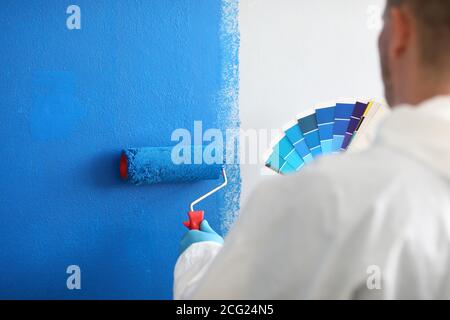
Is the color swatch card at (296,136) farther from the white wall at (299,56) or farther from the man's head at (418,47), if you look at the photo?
the man's head at (418,47)

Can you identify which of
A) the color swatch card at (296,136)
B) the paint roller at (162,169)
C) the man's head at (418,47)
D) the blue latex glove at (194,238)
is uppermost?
the man's head at (418,47)

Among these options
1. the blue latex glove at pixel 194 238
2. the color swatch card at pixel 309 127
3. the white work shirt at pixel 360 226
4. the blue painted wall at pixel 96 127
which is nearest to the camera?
the white work shirt at pixel 360 226

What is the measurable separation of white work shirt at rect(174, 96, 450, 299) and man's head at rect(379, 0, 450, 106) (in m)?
0.03

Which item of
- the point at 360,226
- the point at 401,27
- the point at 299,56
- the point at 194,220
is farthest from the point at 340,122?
the point at 360,226

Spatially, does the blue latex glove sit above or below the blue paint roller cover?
below

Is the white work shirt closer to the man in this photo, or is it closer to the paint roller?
the man

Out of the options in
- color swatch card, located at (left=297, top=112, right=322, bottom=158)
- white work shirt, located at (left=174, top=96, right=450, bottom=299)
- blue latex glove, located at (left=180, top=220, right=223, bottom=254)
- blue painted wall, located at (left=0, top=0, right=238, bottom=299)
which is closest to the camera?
white work shirt, located at (left=174, top=96, right=450, bottom=299)

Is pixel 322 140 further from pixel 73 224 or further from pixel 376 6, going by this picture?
pixel 73 224

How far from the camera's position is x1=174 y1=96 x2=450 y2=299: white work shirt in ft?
1.81

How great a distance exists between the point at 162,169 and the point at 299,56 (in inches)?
20.7

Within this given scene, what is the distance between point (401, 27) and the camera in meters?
0.64

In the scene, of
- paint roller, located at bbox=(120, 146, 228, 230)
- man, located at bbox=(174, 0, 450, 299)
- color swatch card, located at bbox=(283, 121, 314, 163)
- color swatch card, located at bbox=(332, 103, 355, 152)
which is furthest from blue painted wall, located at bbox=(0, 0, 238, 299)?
man, located at bbox=(174, 0, 450, 299)

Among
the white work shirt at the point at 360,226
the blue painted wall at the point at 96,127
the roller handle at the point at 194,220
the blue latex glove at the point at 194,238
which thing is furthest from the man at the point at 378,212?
the blue painted wall at the point at 96,127

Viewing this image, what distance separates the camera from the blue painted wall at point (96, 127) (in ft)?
4.41
